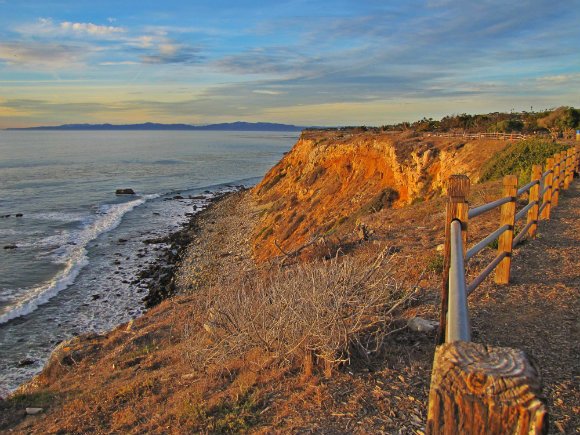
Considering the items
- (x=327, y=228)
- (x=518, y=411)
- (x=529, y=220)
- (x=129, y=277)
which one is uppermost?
(x=518, y=411)

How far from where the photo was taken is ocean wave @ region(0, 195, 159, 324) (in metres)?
21.1

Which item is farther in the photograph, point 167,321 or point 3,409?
point 167,321

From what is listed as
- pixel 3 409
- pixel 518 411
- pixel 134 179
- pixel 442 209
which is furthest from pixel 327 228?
pixel 134 179

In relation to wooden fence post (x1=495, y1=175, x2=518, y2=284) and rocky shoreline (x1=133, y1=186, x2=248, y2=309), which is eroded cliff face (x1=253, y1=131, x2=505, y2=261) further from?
wooden fence post (x1=495, y1=175, x2=518, y2=284)

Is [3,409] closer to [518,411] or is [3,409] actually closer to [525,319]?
[525,319]

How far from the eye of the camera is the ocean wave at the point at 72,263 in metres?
21.1

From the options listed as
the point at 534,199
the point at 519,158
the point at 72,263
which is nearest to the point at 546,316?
the point at 534,199

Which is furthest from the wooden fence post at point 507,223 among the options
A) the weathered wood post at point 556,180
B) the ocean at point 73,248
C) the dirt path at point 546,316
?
the ocean at point 73,248

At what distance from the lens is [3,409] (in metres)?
8.20

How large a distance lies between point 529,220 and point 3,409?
10196 millimetres

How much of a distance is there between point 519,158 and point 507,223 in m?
17.2

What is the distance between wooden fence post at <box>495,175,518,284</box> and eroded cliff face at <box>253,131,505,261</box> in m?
15.4

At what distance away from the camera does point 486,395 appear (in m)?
1.45

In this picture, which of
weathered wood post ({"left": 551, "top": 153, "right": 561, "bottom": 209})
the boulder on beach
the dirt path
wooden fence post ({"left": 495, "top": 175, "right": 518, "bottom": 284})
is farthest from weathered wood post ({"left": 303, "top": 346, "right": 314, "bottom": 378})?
the boulder on beach
